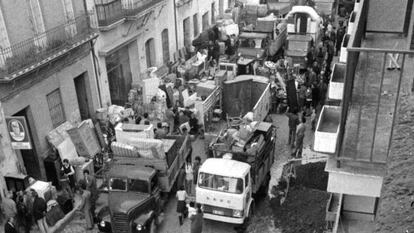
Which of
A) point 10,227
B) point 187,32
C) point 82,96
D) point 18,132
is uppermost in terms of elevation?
point 18,132

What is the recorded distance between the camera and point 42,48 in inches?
636

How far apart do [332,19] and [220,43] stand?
37.8 feet

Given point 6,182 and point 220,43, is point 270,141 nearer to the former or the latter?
point 6,182

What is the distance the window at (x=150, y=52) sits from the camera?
2512 cm

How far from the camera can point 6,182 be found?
47.5ft

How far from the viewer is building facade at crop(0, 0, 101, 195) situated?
14.5 metres

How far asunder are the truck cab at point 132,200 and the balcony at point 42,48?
4617 millimetres

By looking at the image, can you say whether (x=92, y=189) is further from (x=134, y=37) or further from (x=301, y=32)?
(x=301, y=32)

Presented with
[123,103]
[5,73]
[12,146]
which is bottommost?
[123,103]

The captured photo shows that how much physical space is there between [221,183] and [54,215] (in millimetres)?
5287

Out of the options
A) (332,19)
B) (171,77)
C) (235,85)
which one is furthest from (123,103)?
(332,19)

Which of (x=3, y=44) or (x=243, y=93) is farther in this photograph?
(x=243, y=93)

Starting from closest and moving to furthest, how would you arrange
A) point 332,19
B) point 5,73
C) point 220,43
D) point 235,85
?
point 5,73, point 235,85, point 220,43, point 332,19

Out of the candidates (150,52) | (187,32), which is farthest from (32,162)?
(187,32)
